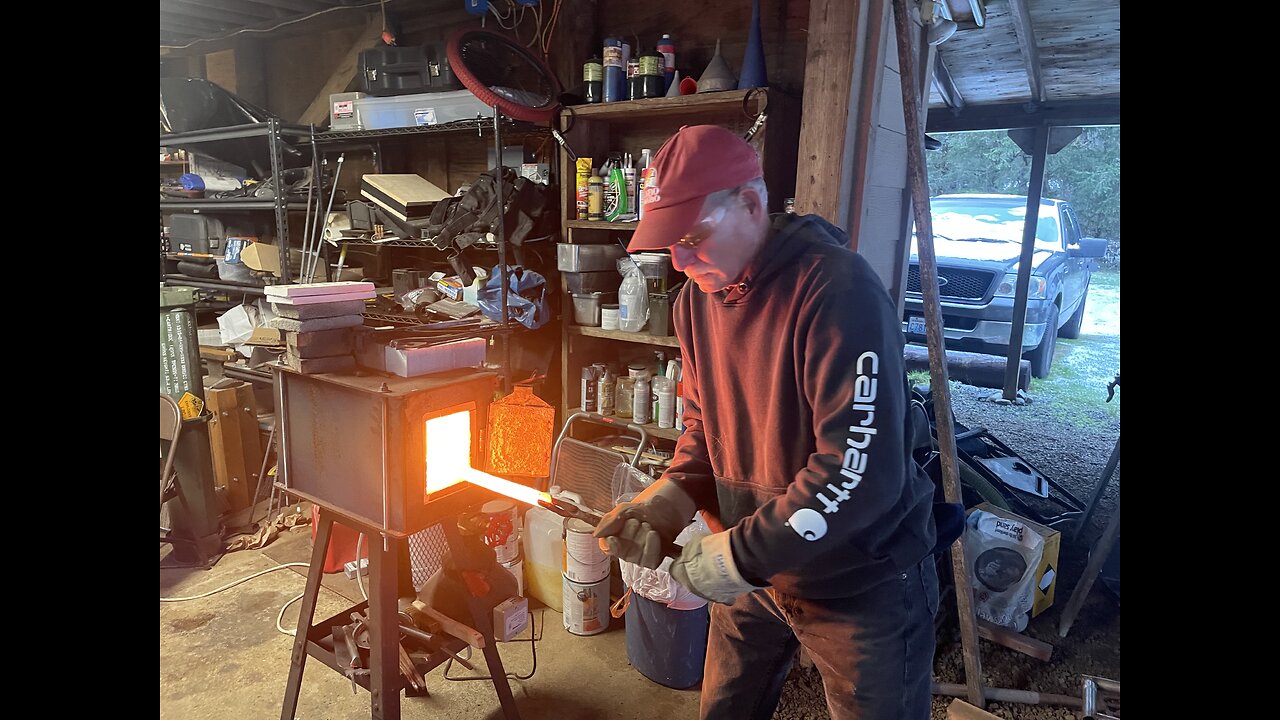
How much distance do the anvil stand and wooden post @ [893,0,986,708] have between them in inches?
63.2

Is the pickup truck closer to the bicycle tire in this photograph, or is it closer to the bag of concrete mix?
the bag of concrete mix

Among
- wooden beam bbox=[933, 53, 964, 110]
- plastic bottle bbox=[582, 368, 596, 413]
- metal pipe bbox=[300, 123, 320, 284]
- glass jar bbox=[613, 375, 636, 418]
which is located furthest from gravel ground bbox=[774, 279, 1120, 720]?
metal pipe bbox=[300, 123, 320, 284]

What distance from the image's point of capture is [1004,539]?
301 cm

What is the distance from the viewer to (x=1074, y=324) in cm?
877

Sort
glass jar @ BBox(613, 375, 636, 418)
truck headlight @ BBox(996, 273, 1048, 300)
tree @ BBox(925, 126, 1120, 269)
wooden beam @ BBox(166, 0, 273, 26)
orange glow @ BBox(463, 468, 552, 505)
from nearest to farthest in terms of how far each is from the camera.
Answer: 1. orange glow @ BBox(463, 468, 552, 505)
2. glass jar @ BBox(613, 375, 636, 418)
3. wooden beam @ BBox(166, 0, 273, 26)
4. truck headlight @ BBox(996, 273, 1048, 300)
5. tree @ BBox(925, 126, 1120, 269)

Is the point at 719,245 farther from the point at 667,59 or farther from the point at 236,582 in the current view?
the point at 236,582

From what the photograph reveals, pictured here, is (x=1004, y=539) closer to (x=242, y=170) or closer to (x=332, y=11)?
(x=332, y=11)

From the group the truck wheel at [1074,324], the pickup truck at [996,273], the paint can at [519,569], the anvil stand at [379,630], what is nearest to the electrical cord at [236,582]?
the paint can at [519,569]

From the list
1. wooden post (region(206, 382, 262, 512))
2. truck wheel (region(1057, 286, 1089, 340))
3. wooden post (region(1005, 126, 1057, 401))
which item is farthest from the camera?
truck wheel (region(1057, 286, 1089, 340))

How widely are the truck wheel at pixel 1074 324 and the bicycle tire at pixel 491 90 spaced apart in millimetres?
7802

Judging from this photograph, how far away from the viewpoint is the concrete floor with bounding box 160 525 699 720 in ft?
8.20

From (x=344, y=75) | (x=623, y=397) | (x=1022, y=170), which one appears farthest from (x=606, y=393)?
(x=1022, y=170)

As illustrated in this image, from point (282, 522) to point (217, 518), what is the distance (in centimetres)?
33

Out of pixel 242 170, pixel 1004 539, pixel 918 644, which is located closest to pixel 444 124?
pixel 242 170
